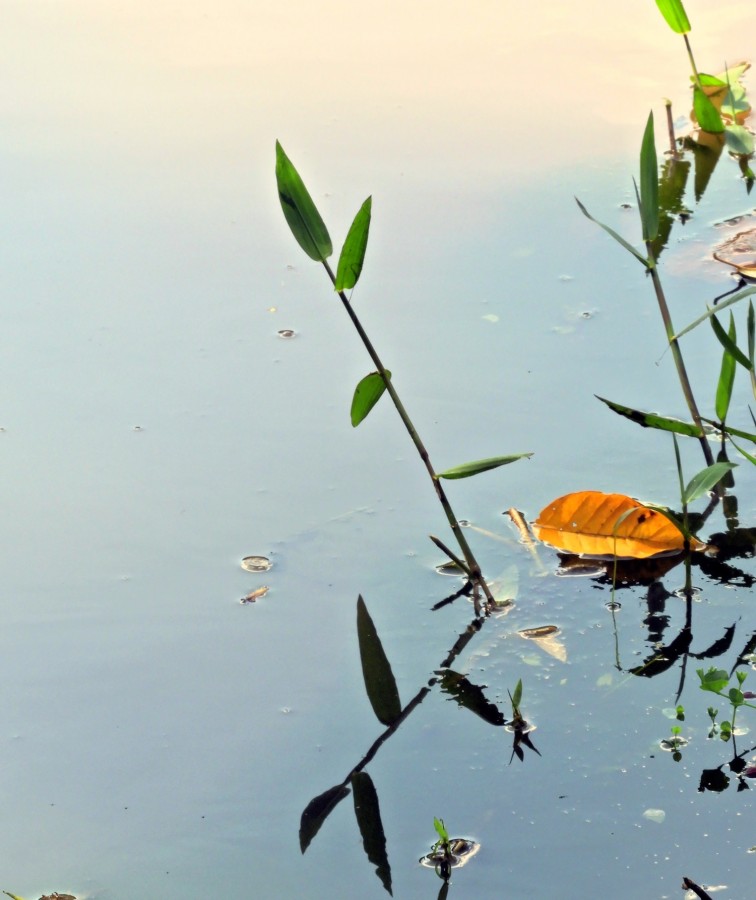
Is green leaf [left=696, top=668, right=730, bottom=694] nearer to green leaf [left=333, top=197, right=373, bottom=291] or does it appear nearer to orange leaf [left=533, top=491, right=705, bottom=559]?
orange leaf [left=533, top=491, right=705, bottom=559]

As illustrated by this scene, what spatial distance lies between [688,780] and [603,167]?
214cm

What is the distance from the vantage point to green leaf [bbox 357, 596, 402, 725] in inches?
70.4

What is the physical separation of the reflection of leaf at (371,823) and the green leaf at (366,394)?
1.85ft

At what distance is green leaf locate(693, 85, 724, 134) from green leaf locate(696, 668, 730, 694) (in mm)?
2149

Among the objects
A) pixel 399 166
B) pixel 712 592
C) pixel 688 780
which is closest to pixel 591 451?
pixel 712 592

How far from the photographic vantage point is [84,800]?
67.2 inches

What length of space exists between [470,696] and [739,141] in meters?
2.18

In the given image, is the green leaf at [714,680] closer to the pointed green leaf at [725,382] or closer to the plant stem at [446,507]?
the plant stem at [446,507]

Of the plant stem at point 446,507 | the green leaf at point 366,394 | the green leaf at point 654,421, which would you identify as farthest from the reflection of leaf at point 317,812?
the green leaf at point 654,421

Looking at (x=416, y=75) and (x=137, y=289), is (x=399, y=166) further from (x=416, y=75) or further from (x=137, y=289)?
(x=137, y=289)

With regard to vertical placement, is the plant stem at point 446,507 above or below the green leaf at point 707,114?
below

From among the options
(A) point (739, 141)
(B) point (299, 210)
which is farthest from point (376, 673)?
(A) point (739, 141)

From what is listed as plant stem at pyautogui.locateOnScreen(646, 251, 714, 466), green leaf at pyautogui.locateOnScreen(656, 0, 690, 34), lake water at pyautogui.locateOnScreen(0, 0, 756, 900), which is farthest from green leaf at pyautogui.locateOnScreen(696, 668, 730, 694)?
green leaf at pyautogui.locateOnScreen(656, 0, 690, 34)

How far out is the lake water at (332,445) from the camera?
1.62m
